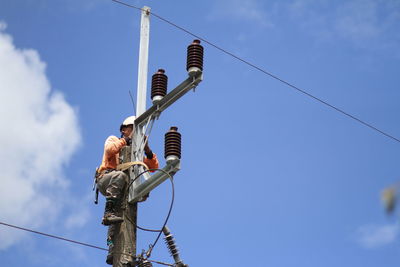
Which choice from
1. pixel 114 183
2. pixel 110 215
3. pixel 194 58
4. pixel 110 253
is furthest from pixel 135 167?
pixel 194 58

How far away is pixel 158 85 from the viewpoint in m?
6.40

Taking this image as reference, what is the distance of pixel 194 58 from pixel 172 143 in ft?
3.42

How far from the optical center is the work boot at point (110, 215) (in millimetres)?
5707

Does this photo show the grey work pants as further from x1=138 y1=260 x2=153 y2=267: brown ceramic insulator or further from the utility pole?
x1=138 y1=260 x2=153 y2=267: brown ceramic insulator

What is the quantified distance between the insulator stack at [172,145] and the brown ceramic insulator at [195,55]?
77cm

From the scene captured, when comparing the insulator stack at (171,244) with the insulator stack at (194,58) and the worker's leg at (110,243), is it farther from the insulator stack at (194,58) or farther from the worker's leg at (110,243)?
the insulator stack at (194,58)

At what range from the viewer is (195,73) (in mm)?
5988

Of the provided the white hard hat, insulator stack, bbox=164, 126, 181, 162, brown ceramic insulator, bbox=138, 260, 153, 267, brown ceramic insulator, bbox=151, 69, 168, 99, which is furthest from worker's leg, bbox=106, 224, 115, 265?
brown ceramic insulator, bbox=151, 69, 168, 99

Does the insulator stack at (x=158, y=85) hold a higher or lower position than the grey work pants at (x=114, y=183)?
Answer: higher

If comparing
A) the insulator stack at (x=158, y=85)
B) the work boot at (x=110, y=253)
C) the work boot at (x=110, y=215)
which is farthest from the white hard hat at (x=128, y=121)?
the work boot at (x=110, y=253)

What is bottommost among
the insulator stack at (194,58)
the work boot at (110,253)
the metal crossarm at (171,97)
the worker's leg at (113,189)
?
the work boot at (110,253)

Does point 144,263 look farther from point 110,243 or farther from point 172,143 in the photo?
point 172,143

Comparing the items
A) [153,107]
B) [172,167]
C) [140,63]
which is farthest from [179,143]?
[140,63]

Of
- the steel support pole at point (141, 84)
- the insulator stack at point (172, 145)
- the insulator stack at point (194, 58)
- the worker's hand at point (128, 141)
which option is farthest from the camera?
the worker's hand at point (128, 141)
